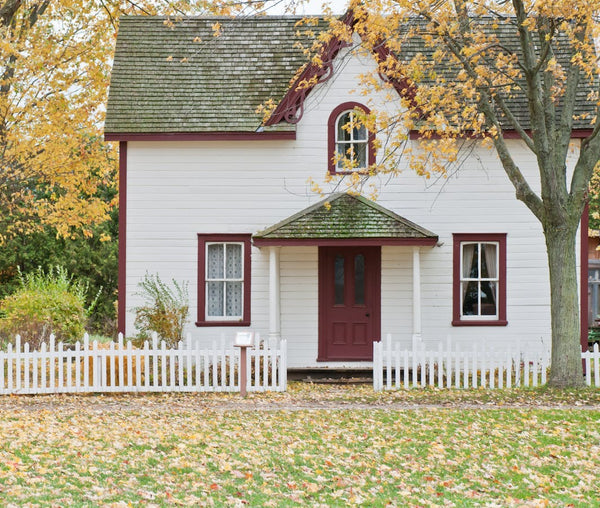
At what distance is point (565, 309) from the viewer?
15289 millimetres

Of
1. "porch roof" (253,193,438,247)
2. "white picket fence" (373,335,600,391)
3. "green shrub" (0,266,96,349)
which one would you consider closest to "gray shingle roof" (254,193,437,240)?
"porch roof" (253,193,438,247)

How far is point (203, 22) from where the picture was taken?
20.9 meters

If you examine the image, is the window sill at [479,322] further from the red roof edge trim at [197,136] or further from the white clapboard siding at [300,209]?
the red roof edge trim at [197,136]

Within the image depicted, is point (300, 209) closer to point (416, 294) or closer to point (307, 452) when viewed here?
point (416, 294)

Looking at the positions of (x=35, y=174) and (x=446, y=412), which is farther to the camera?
(x=35, y=174)

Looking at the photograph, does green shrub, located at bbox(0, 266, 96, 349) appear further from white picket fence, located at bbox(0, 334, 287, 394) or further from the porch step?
the porch step

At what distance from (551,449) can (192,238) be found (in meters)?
10.6

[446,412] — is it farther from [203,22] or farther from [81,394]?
[203,22]

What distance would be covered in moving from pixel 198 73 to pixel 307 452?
12.0 m

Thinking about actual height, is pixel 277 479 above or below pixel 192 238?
below

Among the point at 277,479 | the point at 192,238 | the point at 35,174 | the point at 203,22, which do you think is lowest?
the point at 277,479

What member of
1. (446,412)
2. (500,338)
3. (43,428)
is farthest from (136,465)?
(500,338)

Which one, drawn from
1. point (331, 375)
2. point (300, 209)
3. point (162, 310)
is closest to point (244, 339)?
point (162, 310)

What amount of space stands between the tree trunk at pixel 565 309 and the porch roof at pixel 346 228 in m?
3.15
